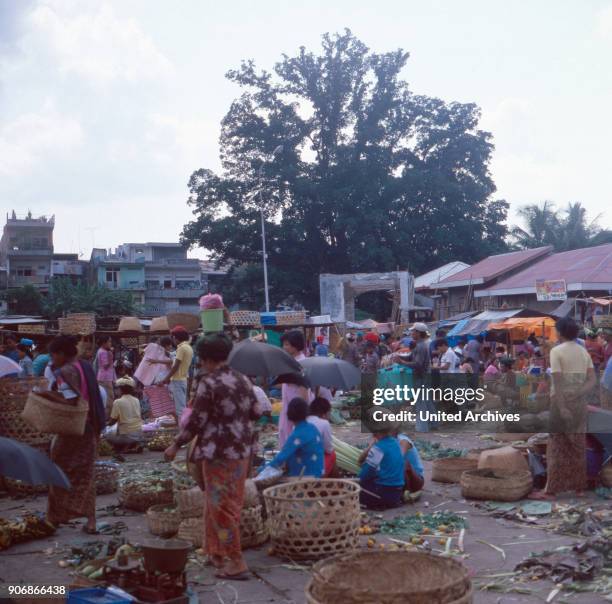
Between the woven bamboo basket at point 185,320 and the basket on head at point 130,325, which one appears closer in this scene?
the woven bamboo basket at point 185,320

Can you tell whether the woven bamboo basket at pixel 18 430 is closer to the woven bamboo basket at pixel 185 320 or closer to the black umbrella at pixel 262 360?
the black umbrella at pixel 262 360

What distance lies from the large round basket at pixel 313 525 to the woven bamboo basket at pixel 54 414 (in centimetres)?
177

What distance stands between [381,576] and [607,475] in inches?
169

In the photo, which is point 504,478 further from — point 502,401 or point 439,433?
point 502,401

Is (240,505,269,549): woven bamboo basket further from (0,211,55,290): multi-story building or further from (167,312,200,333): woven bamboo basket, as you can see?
(0,211,55,290): multi-story building

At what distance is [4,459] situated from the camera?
3.95 m

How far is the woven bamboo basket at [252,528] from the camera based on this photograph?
592 centimetres

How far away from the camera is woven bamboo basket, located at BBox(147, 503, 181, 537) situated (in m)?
6.16

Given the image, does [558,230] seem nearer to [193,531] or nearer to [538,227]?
[538,227]

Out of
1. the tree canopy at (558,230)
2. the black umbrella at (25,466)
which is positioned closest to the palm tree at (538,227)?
the tree canopy at (558,230)

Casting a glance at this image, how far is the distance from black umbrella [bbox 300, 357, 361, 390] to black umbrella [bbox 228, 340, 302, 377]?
107cm

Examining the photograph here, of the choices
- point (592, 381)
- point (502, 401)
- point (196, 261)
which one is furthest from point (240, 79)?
point (592, 381)

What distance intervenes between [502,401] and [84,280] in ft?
168

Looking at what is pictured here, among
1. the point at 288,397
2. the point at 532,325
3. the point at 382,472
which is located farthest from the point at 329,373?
the point at 532,325
